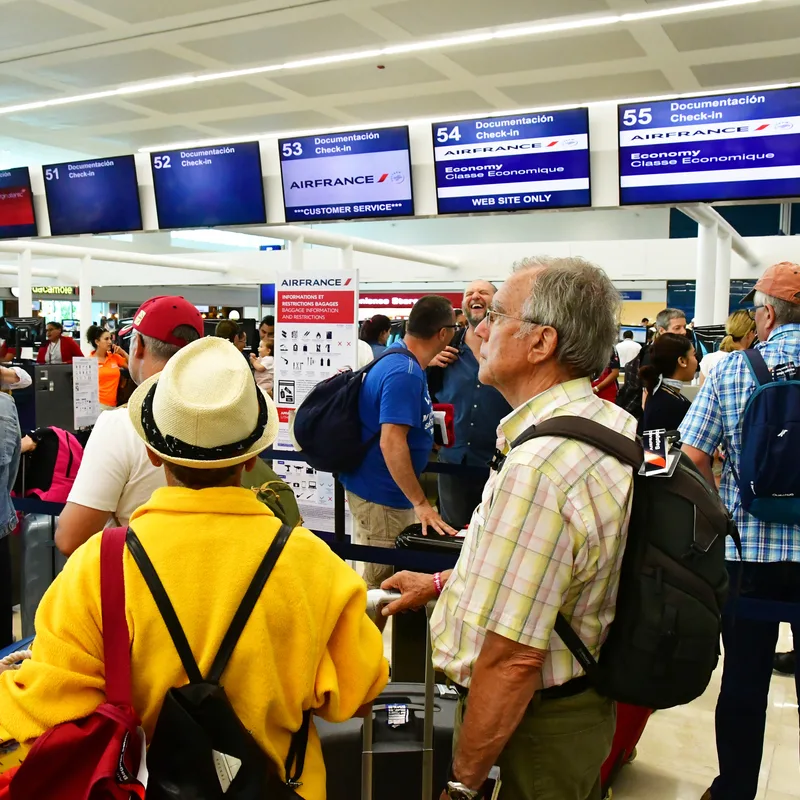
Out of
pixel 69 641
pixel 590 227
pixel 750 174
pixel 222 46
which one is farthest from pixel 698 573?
pixel 590 227

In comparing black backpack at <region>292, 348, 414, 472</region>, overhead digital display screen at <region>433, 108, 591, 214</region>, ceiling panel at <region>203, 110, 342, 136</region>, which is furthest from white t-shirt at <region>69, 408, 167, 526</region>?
ceiling panel at <region>203, 110, 342, 136</region>

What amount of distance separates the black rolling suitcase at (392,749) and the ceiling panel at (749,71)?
9928 millimetres

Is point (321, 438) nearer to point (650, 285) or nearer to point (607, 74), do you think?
point (607, 74)

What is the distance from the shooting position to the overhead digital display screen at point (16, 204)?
824 centimetres

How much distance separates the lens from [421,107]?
39.3ft

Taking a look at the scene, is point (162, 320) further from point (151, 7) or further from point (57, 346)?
point (57, 346)

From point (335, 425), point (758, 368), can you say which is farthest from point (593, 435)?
point (335, 425)

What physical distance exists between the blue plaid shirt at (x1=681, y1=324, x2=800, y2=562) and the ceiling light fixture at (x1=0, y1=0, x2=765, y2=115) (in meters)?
6.91

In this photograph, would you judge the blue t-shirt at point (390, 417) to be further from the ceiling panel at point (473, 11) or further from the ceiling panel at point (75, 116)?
the ceiling panel at point (75, 116)

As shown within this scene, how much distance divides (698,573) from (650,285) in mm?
15157

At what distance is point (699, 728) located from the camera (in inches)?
131

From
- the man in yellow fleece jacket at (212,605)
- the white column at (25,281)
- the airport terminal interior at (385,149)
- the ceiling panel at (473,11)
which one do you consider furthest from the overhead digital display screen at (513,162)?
the white column at (25,281)

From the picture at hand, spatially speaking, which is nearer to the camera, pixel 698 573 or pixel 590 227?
pixel 698 573

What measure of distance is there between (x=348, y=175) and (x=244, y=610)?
581cm
